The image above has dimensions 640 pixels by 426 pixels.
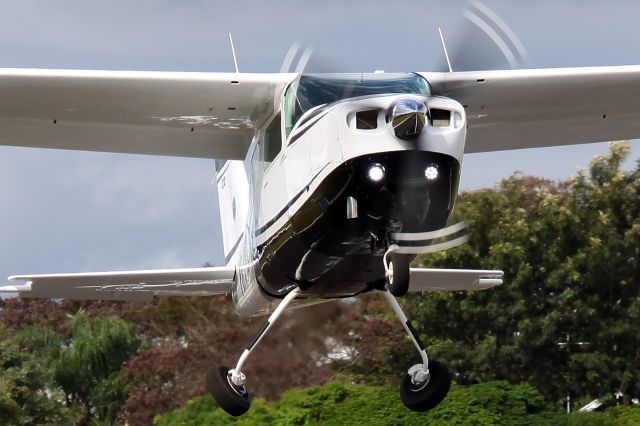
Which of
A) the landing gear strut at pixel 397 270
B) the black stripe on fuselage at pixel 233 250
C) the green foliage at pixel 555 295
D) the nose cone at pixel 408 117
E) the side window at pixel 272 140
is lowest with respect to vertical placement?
the green foliage at pixel 555 295

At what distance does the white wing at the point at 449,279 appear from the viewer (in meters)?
16.2

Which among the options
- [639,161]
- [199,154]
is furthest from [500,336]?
[199,154]

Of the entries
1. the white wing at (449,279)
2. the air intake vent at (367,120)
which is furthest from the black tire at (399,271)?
the white wing at (449,279)

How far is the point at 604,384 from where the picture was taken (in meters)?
26.9

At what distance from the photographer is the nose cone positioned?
10.9 metres

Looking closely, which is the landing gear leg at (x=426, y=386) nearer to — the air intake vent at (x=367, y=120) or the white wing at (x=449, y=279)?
the white wing at (x=449, y=279)

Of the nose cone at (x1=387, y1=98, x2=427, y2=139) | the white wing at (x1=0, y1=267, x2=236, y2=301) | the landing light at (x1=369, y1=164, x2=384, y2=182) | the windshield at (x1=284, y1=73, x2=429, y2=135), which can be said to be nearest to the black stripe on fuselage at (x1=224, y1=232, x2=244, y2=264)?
the white wing at (x1=0, y1=267, x2=236, y2=301)

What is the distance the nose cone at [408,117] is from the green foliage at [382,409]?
8677 millimetres

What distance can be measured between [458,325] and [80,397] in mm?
10185

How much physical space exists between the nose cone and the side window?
8.06 feet

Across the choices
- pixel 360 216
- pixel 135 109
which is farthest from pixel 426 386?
pixel 135 109

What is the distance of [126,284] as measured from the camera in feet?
51.0

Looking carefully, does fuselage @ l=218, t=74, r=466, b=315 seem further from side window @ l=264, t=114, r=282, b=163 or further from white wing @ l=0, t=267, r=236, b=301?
white wing @ l=0, t=267, r=236, b=301

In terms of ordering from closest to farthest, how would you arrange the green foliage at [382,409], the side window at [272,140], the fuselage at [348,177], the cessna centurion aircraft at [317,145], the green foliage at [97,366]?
the fuselage at [348,177]
the cessna centurion aircraft at [317,145]
the side window at [272,140]
the green foliage at [382,409]
the green foliage at [97,366]
